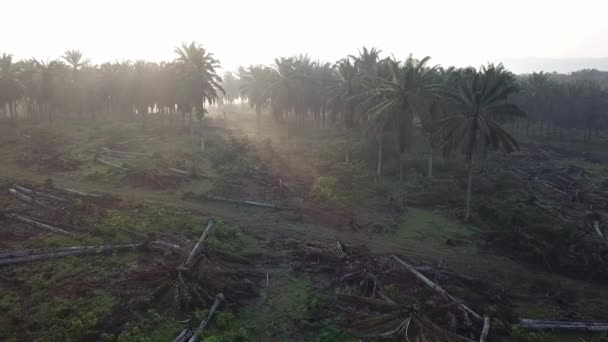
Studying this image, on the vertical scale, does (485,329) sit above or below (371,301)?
below

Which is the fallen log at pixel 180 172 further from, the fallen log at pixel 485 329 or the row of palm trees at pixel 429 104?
the fallen log at pixel 485 329

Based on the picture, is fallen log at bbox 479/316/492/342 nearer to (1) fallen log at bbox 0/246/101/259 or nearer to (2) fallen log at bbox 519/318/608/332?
(2) fallen log at bbox 519/318/608/332

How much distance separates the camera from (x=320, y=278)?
57.6ft

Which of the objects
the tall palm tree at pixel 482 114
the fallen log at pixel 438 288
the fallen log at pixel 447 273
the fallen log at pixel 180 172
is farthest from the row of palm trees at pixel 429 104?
the fallen log at pixel 180 172

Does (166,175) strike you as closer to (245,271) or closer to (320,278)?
(245,271)

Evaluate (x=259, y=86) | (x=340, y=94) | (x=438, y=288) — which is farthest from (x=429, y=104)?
(x=259, y=86)

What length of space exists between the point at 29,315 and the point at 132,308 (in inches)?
124

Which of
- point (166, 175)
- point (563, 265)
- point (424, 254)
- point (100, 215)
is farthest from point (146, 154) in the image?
point (563, 265)

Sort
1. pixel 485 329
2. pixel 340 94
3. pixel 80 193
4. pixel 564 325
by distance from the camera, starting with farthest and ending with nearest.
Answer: pixel 340 94, pixel 80 193, pixel 564 325, pixel 485 329

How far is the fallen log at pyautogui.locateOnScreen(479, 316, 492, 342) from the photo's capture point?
13.2 meters

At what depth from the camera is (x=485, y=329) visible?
13586 millimetres

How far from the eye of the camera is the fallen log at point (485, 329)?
1320cm

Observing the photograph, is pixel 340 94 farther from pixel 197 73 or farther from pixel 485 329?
pixel 485 329

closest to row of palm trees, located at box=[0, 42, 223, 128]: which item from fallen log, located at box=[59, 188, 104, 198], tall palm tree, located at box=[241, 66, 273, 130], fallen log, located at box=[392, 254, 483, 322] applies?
tall palm tree, located at box=[241, 66, 273, 130]
